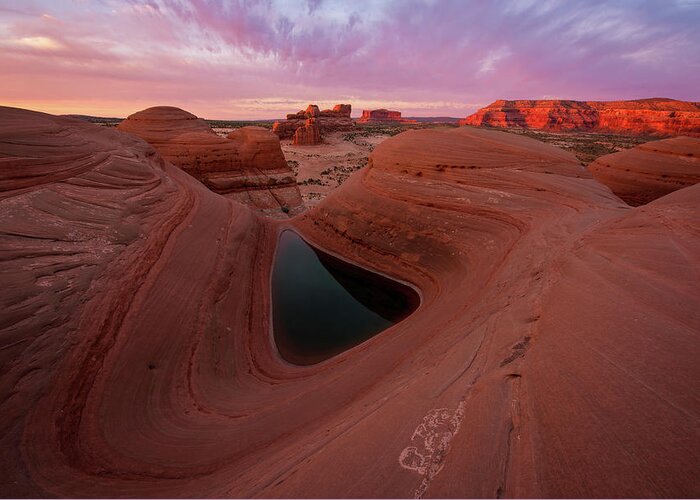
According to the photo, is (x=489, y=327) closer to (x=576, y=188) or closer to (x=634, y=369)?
(x=634, y=369)

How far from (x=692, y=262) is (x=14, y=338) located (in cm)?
930

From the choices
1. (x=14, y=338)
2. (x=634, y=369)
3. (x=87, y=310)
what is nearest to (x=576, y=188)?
(x=634, y=369)

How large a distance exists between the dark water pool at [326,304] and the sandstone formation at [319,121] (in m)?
43.8

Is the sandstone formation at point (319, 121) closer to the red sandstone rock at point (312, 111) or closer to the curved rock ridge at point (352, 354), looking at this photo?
the red sandstone rock at point (312, 111)

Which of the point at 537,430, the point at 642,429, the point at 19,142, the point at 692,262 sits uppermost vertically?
the point at 19,142

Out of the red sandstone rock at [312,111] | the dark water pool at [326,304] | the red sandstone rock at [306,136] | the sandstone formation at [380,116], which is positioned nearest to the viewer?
the dark water pool at [326,304]

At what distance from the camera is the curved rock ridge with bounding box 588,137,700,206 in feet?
47.7

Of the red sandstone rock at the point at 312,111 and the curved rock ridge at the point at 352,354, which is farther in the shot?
the red sandstone rock at the point at 312,111

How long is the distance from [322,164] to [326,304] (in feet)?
97.0

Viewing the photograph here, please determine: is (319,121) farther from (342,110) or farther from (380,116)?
(380,116)

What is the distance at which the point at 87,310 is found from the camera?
5258mm

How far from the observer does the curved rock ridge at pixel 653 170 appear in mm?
14547

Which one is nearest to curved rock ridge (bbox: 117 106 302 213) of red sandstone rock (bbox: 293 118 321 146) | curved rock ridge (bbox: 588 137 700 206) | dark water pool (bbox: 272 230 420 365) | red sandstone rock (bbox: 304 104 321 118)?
dark water pool (bbox: 272 230 420 365)

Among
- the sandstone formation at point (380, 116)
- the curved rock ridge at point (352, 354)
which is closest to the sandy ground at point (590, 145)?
the curved rock ridge at point (352, 354)
